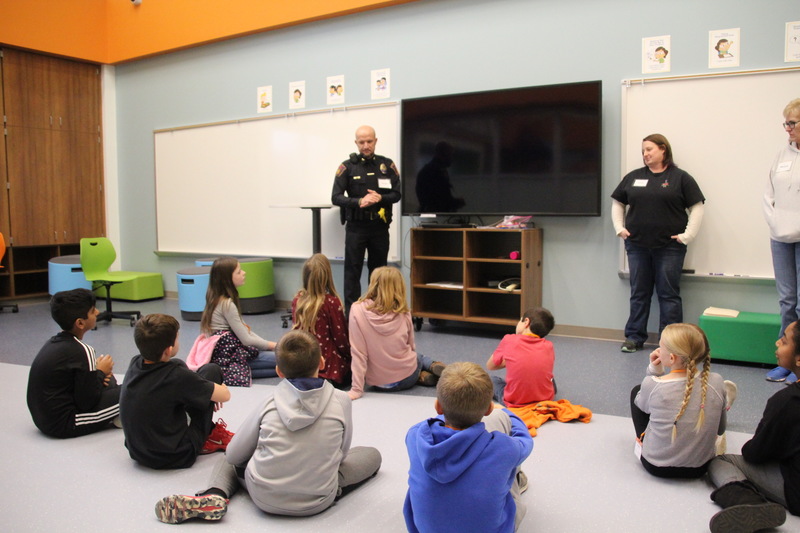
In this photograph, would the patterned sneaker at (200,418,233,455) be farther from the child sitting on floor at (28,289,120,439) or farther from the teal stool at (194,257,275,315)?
the teal stool at (194,257,275,315)

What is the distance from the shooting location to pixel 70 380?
262 centimetres

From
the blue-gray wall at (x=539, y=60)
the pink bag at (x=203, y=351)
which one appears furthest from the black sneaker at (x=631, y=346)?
the pink bag at (x=203, y=351)

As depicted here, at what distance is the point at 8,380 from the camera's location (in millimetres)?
3750

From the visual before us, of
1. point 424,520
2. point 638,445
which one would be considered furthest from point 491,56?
point 424,520

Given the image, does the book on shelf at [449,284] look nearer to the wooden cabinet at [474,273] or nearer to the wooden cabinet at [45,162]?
the wooden cabinet at [474,273]

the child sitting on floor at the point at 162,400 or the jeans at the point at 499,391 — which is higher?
the child sitting on floor at the point at 162,400

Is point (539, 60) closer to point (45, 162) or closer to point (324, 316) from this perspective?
point (324, 316)

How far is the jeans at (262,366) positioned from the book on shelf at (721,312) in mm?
2716

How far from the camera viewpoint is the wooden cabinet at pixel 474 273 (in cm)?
475

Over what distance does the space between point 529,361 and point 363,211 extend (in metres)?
2.43

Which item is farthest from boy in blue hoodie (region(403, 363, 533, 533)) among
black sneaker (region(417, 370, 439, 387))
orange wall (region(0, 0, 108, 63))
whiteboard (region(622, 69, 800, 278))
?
orange wall (region(0, 0, 108, 63))

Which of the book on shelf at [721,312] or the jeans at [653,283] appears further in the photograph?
the jeans at [653,283]

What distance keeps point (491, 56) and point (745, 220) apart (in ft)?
7.27

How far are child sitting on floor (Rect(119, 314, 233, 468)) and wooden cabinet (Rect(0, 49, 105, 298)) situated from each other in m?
5.44
